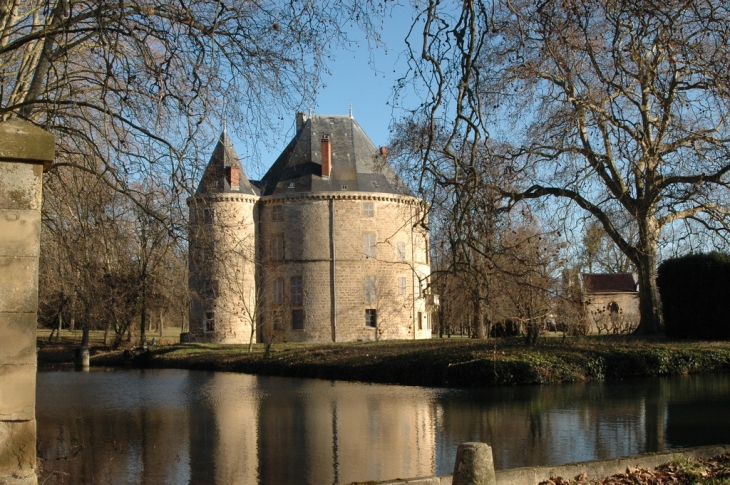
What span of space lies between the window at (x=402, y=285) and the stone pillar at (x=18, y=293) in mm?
37430

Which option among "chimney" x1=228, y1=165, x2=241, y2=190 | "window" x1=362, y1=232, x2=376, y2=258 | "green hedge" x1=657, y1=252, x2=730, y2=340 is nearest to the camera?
"green hedge" x1=657, y1=252, x2=730, y2=340

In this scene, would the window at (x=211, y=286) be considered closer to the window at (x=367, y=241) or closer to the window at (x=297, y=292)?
the window at (x=367, y=241)

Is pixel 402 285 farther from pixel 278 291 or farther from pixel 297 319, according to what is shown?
pixel 278 291

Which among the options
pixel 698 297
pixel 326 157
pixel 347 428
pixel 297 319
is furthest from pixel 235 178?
pixel 347 428

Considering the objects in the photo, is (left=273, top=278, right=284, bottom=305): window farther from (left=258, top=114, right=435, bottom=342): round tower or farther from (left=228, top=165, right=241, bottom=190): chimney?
(left=228, top=165, right=241, bottom=190): chimney

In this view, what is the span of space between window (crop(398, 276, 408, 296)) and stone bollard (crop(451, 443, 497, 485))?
37371 mm

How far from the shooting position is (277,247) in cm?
4181

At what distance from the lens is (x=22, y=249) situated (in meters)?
5.02

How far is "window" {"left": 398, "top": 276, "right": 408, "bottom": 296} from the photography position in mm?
42344

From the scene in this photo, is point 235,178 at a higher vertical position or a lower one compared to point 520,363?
higher

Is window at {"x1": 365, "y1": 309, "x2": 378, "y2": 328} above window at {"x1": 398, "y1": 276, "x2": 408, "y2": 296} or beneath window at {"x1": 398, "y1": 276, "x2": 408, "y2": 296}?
beneath

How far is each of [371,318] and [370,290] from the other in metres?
1.50

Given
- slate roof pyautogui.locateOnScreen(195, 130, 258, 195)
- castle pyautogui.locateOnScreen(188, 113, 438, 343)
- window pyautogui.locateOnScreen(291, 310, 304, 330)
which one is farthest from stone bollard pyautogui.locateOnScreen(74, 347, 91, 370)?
slate roof pyautogui.locateOnScreen(195, 130, 258, 195)

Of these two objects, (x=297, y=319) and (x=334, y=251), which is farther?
(x=297, y=319)
